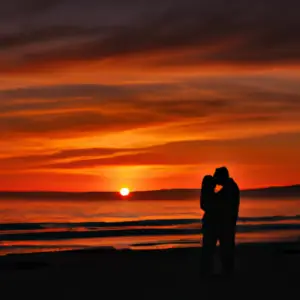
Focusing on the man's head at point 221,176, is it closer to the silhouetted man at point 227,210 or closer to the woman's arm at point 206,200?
the silhouetted man at point 227,210

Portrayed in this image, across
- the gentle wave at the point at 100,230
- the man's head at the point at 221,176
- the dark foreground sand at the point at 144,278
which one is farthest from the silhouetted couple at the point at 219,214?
the gentle wave at the point at 100,230

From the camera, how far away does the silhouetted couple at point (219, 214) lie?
1429cm

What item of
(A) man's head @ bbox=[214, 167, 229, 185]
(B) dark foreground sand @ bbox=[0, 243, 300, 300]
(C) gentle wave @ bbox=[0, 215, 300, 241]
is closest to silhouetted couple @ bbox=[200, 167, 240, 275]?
(A) man's head @ bbox=[214, 167, 229, 185]

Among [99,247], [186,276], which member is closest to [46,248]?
[99,247]

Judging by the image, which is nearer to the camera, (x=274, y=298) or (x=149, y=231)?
(x=274, y=298)

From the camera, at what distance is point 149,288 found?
1311 centimetres

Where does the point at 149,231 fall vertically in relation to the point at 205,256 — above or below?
above

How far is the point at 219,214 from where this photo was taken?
1437 centimetres

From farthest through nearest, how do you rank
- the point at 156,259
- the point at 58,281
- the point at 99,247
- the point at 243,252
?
the point at 99,247 → the point at 243,252 → the point at 156,259 → the point at 58,281

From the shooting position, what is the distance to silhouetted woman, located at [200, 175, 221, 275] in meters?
14.3

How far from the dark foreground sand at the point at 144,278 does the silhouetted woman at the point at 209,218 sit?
324mm

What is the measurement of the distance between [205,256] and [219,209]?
2.89ft

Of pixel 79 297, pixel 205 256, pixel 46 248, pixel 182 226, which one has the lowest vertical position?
pixel 79 297

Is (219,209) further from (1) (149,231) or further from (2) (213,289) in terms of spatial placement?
(1) (149,231)
